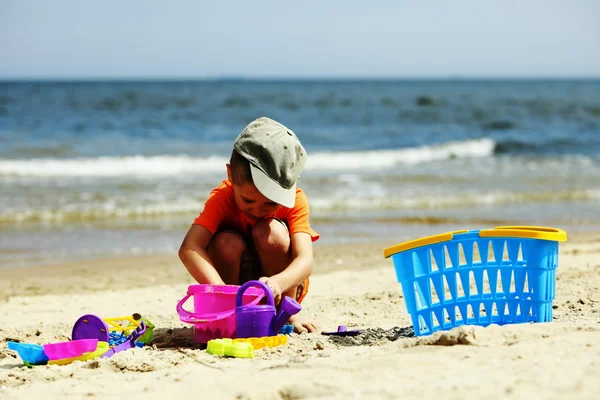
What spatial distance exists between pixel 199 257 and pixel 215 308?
289mm

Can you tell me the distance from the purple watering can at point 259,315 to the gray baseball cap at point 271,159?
1.40ft

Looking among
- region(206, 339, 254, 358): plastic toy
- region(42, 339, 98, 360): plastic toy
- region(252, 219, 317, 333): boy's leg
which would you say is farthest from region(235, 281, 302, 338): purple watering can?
region(42, 339, 98, 360): plastic toy

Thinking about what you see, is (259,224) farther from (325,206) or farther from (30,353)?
(325,206)

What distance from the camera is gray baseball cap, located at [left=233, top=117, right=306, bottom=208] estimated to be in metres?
3.19

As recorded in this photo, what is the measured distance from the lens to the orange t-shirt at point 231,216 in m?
3.48

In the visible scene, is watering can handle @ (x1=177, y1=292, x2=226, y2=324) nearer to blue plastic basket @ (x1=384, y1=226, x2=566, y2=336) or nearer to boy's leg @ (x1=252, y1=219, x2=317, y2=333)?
boy's leg @ (x1=252, y1=219, x2=317, y2=333)

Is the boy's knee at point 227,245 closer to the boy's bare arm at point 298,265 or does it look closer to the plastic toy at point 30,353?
the boy's bare arm at point 298,265

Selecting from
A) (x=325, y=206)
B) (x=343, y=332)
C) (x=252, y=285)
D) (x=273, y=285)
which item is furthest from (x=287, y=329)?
(x=325, y=206)

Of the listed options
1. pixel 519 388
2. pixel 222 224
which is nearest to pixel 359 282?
pixel 222 224

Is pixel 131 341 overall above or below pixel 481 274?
below

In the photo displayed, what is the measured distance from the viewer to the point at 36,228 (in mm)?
7664

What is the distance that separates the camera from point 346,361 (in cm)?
269

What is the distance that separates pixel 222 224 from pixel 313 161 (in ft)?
36.0

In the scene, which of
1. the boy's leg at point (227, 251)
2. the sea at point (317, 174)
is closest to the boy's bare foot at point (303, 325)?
the boy's leg at point (227, 251)
